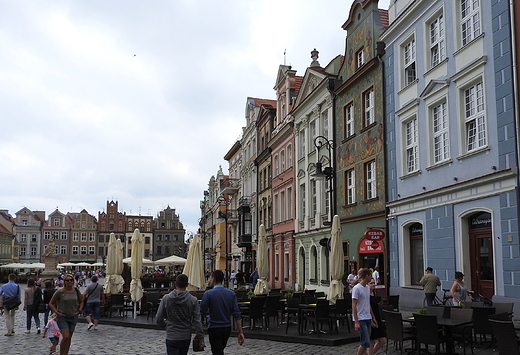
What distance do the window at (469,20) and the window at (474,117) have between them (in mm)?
1601

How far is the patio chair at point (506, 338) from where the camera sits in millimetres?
9366

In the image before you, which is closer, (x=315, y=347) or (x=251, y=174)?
(x=315, y=347)

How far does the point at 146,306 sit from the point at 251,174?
30.4 metres

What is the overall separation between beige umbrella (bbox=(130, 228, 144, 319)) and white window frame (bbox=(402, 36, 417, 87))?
12.4 metres

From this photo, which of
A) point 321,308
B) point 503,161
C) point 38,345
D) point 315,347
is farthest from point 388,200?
point 38,345

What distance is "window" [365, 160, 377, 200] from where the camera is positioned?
81.1ft

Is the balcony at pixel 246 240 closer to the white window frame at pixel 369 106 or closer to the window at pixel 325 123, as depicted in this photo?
the window at pixel 325 123

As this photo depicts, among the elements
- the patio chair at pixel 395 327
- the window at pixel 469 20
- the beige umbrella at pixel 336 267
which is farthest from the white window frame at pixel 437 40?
the patio chair at pixel 395 327

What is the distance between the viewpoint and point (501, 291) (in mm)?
15906

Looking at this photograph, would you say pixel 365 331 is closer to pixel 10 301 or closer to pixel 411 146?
pixel 10 301

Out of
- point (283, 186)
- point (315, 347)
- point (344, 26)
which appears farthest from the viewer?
point (283, 186)

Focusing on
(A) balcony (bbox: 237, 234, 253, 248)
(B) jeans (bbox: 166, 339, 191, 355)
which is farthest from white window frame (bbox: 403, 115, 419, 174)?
(A) balcony (bbox: 237, 234, 253, 248)

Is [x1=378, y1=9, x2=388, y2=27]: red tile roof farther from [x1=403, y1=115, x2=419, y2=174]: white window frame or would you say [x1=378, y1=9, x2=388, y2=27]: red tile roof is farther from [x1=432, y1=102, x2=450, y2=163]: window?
[x1=432, y1=102, x2=450, y2=163]: window

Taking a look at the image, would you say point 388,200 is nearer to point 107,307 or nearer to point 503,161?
point 503,161
